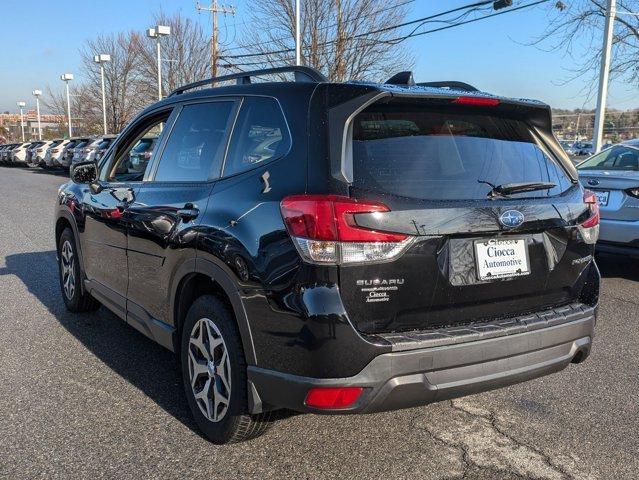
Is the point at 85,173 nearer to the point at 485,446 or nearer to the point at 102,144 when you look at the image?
the point at 485,446

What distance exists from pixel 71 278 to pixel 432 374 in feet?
12.8

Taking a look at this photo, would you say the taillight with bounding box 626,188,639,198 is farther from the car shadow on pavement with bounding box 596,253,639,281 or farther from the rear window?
the rear window

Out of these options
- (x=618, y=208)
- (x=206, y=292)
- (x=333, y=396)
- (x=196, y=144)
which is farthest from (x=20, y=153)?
(x=333, y=396)

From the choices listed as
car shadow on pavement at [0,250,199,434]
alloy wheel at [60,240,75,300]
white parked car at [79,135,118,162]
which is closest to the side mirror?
alloy wheel at [60,240,75,300]

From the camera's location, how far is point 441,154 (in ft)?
9.46

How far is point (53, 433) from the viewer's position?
3.32 metres

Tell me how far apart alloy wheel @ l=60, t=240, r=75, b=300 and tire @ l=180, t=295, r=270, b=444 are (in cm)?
246

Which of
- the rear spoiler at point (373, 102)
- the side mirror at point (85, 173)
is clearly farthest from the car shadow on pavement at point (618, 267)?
the side mirror at point (85, 173)

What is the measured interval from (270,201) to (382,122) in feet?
2.03

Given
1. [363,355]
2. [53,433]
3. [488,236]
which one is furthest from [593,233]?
[53,433]

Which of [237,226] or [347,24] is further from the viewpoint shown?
[347,24]

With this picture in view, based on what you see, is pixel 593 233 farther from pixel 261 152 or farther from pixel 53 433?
pixel 53 433

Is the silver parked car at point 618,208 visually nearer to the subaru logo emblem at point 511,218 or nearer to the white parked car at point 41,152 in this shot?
the subaru logo emblem at point 511,218

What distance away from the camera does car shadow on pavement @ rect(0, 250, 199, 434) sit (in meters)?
3.81
